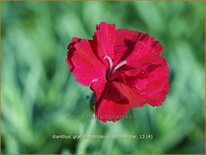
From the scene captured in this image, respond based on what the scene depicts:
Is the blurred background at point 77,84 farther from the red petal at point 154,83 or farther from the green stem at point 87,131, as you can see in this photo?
the red petal at point 154,83

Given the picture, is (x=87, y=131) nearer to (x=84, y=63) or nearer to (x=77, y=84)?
(x=84, y=63)

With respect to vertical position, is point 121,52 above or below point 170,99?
above

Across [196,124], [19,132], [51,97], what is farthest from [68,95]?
[196,124]

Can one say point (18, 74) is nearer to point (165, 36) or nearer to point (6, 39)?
point (6, 39)

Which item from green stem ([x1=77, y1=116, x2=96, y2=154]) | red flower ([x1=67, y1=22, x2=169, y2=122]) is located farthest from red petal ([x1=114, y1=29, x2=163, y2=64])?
green stem ([x1=77, y1=116, x2=96, y2=154])

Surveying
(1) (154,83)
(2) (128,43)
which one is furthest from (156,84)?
(2) (128,43)

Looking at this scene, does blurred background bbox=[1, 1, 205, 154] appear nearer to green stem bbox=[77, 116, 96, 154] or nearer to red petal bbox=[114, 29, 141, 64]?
green stem bbox=[77, 116, 96, 154]
